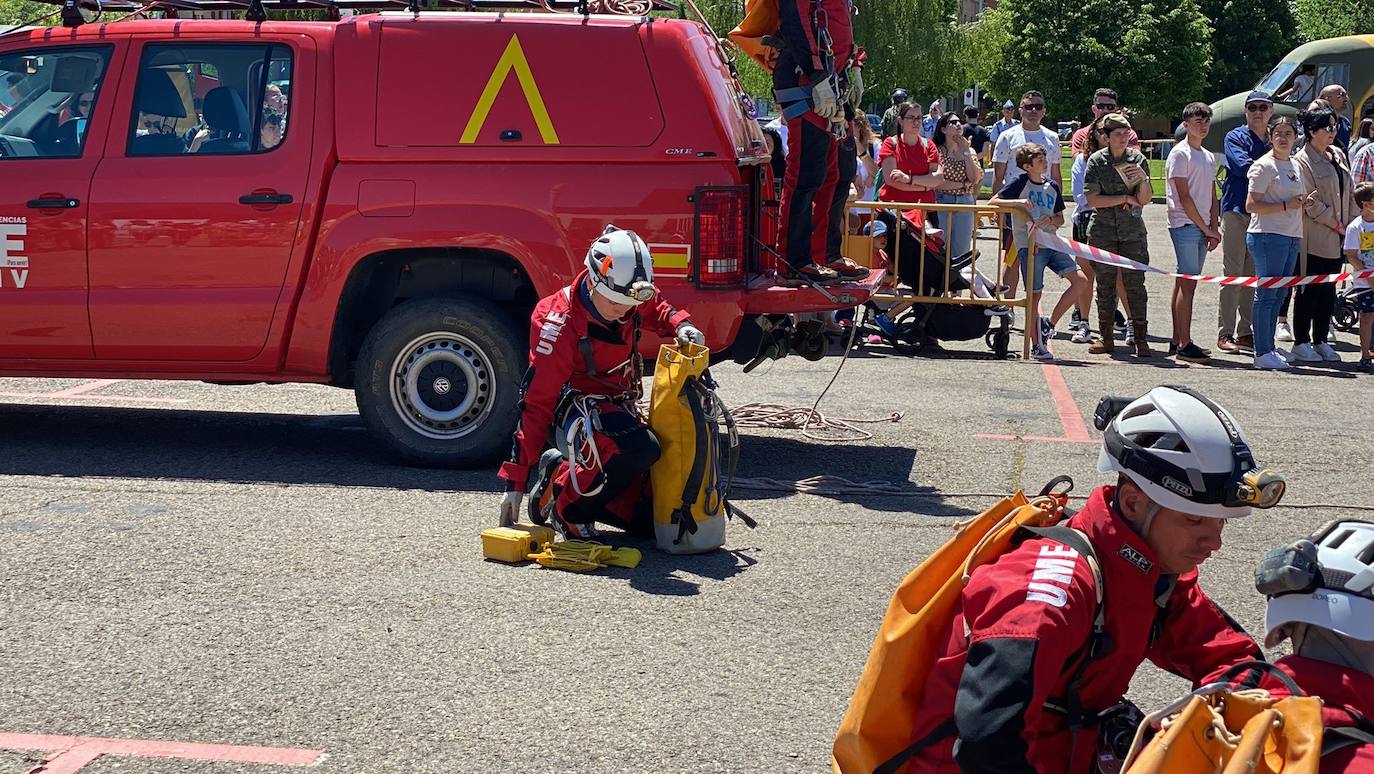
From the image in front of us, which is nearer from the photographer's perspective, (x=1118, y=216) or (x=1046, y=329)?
(x=1118, y=216)

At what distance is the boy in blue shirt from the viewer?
1260cm

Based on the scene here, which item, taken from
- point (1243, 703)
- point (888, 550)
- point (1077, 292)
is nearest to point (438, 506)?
point (888, 550)

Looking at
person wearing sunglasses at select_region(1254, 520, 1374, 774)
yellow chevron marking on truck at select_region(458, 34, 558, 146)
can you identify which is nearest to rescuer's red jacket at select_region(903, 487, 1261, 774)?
person wearing sunglasses at select_region(1254, 520, 1374, 774)

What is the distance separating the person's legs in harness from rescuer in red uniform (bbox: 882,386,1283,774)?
3408 mm

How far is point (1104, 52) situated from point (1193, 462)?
174 feet

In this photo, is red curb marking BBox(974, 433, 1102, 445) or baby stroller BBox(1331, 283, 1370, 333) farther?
baby stroller BBox(1331, 283, 1370, 333)

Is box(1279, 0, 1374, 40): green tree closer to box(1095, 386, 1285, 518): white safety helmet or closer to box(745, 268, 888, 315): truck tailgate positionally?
box(745, 268, 888, 315): truck tailgate

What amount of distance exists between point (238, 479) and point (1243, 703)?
20.2 ft

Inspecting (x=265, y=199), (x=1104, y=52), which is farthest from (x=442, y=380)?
(x=1104, y=52)

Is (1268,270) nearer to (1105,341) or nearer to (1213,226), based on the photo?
(1213,226)

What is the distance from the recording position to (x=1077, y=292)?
42.3 feet

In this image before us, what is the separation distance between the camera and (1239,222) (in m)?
13.0

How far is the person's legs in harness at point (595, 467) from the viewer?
6.57 m

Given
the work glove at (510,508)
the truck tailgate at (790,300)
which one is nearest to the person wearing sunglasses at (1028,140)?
the truck tailgate at (790,300)
